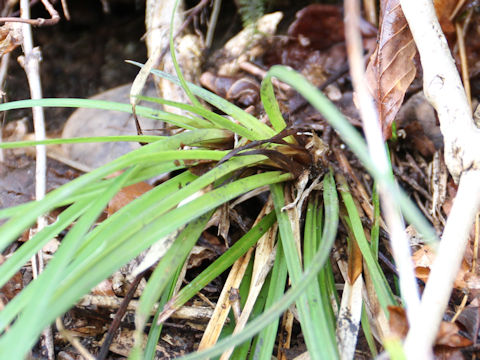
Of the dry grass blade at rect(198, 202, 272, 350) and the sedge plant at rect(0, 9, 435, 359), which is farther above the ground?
the sedge plant at rect(0, 9, 435, 359)

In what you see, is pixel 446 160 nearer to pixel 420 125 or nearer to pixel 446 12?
pixel 420 125

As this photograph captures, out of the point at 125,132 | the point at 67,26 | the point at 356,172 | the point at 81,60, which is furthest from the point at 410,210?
the point at 67,26

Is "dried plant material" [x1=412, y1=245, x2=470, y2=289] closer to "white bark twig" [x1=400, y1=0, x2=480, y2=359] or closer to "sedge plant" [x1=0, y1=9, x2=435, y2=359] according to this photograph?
"sedge plant" [x1=0, y1=9, x2=435, y2=359]

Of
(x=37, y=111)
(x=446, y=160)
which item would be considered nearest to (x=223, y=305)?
(x=446, y=160)

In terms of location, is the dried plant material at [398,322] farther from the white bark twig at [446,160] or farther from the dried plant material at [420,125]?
the dried plant material at [420,125]

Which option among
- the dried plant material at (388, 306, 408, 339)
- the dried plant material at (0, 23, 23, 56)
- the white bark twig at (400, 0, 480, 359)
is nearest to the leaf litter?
the dried plant material at (388, 306, 408, 339)

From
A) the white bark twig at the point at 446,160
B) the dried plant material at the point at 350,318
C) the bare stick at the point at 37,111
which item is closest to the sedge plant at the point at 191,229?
the dried plant material at the point at 350,318
